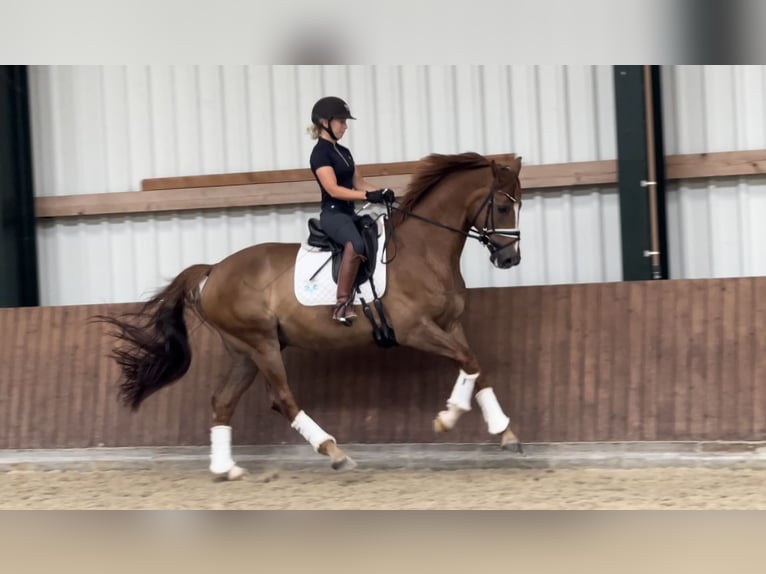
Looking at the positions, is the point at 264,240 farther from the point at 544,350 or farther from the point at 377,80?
the point at 544,350

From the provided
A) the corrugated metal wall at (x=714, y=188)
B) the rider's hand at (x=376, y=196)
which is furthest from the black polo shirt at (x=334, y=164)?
the corrugated metal wall at (x=714, y=188)

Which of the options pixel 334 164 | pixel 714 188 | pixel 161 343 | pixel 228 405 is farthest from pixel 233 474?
pixel 714 188

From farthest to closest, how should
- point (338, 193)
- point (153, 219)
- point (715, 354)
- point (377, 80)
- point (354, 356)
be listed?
point (153, 219)
point (377, 80)
point (354, 356)
point (715, 354)
point (338, 193)

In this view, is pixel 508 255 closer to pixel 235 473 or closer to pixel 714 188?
pixel 235 473

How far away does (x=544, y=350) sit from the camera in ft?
21.6

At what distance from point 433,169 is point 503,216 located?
60cm

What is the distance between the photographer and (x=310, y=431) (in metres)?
5.79

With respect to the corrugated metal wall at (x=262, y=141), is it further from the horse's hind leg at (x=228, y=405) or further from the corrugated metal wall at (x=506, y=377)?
the horse's hind leg at (x=228, y=405)

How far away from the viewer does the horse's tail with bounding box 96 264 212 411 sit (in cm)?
625

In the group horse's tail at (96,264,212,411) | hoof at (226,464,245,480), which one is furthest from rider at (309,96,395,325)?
hoof at (226,464,245,480)

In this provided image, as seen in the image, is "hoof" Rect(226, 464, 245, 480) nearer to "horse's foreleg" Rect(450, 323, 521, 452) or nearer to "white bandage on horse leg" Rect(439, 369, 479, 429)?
"white bandage on horse leg" Rect(439, 369, 479, 429)

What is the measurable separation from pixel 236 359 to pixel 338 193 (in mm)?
1427

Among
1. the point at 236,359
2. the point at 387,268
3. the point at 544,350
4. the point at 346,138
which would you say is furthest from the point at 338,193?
the point at 346,138

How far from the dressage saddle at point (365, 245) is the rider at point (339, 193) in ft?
0.18
